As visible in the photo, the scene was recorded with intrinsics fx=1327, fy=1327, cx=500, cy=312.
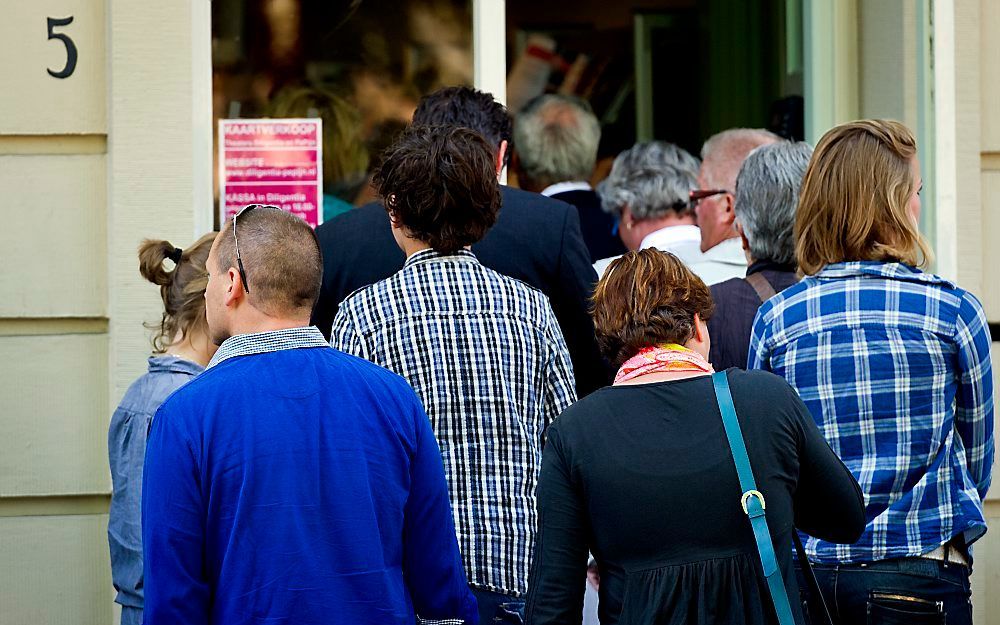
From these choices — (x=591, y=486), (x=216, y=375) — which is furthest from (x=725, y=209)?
(x=216, y=375)

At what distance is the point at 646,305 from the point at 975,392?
86 cm

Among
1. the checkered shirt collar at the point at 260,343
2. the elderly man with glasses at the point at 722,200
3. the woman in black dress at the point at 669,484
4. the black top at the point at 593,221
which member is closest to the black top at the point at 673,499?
the woman in black dress at the point at 669,484

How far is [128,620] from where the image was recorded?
10.8 ft

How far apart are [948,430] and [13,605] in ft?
9.28

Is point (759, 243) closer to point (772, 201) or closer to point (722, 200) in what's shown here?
point (772, 201)

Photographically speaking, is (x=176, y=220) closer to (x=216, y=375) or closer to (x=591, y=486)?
(x=216, y=375)

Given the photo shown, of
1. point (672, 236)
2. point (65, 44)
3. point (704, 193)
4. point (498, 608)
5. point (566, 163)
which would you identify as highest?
point (65, 44)

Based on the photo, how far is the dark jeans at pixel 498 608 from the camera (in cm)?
277

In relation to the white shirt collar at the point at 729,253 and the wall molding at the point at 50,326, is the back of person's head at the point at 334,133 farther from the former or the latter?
the white shirt collar at the point at 729,253

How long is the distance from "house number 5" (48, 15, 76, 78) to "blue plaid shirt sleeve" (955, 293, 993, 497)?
2771mm

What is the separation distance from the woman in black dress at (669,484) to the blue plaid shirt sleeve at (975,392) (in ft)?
1.73

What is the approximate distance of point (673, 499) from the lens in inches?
93.3

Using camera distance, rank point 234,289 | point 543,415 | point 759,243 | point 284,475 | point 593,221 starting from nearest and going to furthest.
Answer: point 284,475 → point 234,289 → point 543,415 → point 759,243 → point 593,221

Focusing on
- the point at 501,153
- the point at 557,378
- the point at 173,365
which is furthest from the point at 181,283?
the point at 557,378
